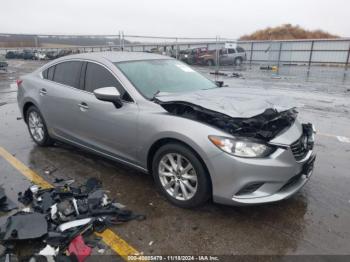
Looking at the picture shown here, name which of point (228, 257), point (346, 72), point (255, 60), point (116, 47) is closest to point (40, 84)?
point (228, 257)

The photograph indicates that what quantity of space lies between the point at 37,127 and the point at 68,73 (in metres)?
1.29

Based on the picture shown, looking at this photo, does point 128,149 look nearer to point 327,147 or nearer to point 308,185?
point 308,185

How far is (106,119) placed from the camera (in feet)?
12.9

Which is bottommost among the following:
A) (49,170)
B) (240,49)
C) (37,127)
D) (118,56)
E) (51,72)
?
(49,170)

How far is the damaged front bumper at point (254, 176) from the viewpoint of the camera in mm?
2926

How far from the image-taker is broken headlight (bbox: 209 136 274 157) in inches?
117

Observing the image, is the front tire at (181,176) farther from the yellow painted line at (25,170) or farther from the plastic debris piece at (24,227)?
the yellow painted line at (25,170)

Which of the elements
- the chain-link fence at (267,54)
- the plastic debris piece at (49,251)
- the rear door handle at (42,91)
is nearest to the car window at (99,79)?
the rear door handle at (42,91)

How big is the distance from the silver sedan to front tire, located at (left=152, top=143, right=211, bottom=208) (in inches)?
0.4

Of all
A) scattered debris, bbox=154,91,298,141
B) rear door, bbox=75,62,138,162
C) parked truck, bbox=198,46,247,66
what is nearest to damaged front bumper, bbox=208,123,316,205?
scattered debris, bbox=154,91,298,141

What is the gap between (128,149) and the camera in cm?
381

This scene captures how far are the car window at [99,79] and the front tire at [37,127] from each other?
1362mm

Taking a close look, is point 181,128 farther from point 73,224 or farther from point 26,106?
point 26,106

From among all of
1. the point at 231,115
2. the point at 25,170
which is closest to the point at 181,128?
the point at 231,115
